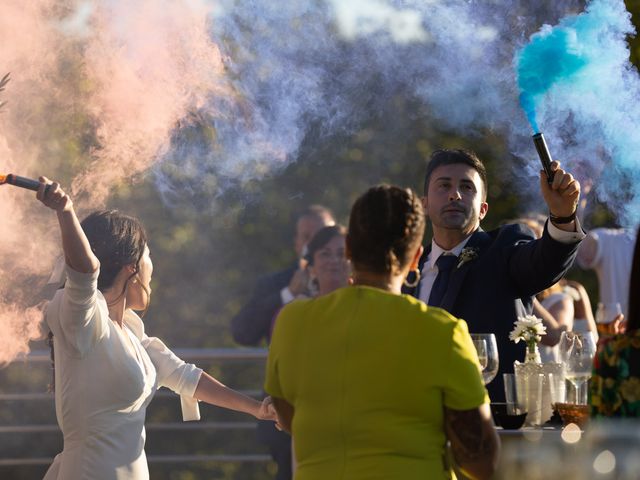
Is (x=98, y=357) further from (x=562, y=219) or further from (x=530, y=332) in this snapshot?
(x=562, y=219)

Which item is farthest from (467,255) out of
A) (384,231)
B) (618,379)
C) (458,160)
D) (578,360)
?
(618,379)

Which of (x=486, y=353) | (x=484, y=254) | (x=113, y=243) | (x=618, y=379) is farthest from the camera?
(x=484, y=254)

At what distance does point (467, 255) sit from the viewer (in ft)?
14.7

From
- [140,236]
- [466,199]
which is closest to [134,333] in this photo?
[140,236]

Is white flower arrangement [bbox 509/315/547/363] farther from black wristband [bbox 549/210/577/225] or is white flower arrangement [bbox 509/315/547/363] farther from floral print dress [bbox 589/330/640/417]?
floral print dress [bbox 589/330/640/417]

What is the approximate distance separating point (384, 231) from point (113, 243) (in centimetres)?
167

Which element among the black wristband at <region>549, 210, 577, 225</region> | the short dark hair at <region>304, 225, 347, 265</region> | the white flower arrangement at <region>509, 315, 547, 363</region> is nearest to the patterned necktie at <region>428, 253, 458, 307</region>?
the black wristband at <region>549, 210, 577, 225</region>

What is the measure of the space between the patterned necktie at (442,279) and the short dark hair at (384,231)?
5.36 ft

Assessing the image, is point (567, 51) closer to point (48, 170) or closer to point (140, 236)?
point (140, 236)

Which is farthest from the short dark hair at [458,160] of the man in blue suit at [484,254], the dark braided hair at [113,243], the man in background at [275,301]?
the man in background at [275,301]

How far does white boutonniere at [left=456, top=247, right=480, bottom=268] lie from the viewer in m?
4.47

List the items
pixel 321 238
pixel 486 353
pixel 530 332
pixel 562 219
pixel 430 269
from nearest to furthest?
pixel 486 353, pixel 530 332, pixel 562 219, pixel 430 269, pixel 321 238

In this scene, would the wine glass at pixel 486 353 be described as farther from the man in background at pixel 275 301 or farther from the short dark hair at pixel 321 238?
the man in background at pixel 275 301

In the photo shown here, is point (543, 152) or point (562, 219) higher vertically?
point (543, 152)
